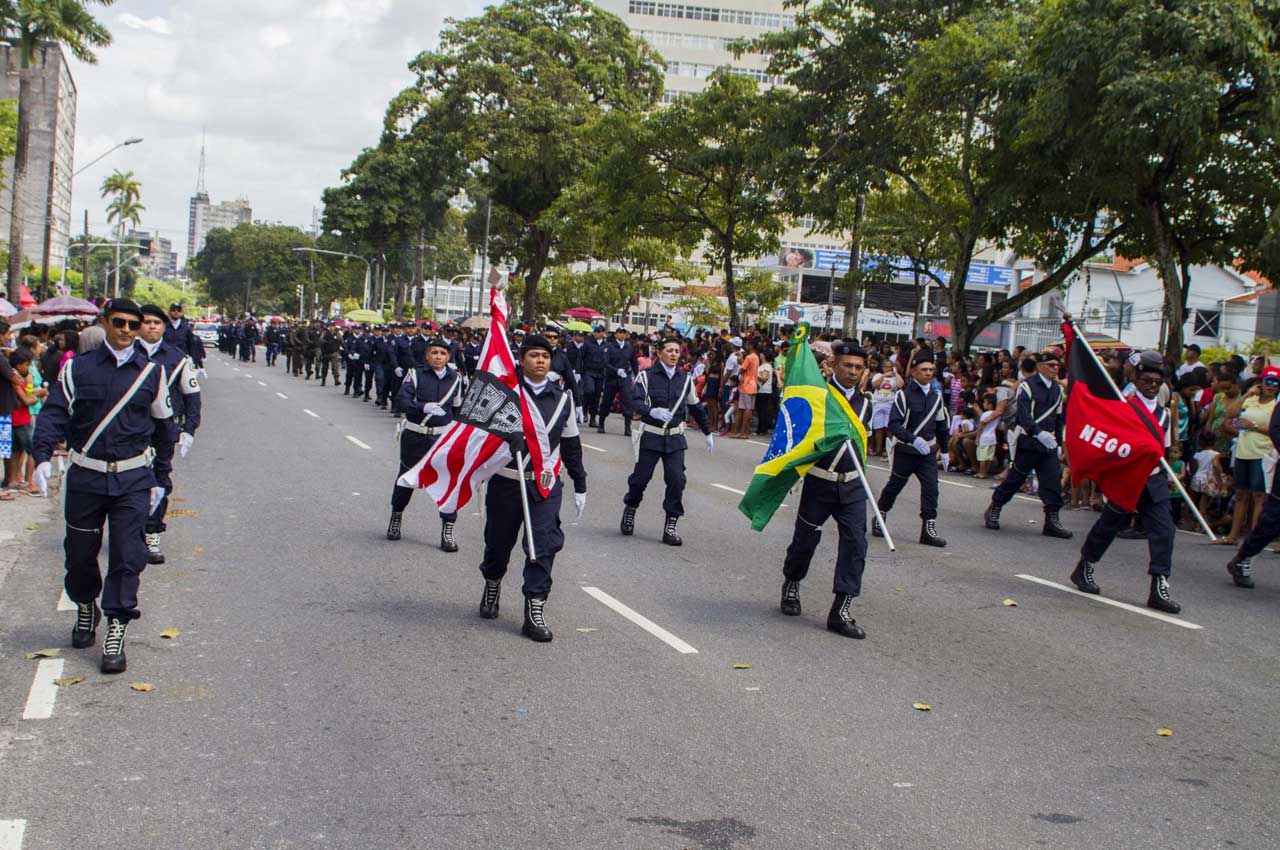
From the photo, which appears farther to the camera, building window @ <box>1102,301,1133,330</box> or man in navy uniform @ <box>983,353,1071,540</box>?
building window @ <box>1102,301,1133,330</box>

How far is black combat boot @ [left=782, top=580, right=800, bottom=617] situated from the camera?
8.70 m

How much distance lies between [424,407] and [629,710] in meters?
5.34

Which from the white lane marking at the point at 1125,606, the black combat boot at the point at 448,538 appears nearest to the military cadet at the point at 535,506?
the black combat boot at the point at 448,538

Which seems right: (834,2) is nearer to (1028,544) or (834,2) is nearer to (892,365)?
(892,365)

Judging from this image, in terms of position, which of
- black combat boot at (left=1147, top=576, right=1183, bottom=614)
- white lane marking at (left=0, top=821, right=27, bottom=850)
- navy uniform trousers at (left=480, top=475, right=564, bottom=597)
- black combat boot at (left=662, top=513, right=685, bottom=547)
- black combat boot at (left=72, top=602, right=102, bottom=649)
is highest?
navy uniform trousers at (left=480, top=475, right=564, bottom=597)

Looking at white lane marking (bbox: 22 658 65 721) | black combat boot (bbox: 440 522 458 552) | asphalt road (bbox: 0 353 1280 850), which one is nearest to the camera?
asphalt road (bbox: 0 353 1280 850)

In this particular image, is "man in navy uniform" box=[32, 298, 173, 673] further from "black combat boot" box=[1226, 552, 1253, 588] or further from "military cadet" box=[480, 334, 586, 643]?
"black combat boot" box=[1226, 552, 1253, 588]

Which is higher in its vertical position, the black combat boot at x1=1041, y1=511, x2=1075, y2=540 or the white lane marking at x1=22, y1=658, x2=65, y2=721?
the black combat boot at x1=1041, y1=511, x2=1075, y2=540

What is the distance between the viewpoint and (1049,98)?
60.5 feet

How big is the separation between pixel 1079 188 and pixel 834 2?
769 cm

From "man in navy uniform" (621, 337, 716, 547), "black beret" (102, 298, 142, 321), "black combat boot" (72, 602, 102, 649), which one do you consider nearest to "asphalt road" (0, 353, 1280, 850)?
"black combat boot" (72, 602, 102, 649)

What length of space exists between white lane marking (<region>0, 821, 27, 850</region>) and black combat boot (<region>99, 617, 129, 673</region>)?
1.97 metres

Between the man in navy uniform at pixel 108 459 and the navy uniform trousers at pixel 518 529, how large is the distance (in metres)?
2.10

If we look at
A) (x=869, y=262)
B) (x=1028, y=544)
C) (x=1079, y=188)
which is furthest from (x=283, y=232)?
(x=1028, y=544)
